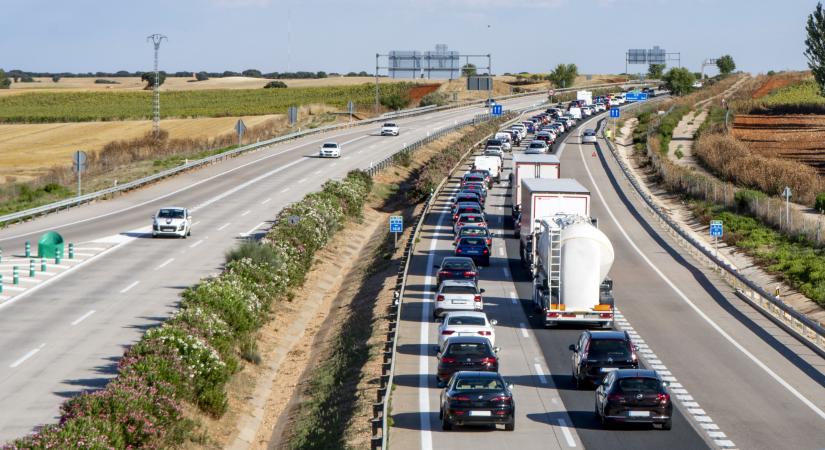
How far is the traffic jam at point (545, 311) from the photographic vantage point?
969 inches

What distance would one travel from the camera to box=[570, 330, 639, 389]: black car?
93.5 feet

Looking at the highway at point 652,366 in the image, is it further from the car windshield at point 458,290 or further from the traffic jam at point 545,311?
the car windshield at point 458,290

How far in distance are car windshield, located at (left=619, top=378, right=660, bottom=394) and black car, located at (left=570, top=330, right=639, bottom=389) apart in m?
3.65

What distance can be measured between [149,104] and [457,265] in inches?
5715

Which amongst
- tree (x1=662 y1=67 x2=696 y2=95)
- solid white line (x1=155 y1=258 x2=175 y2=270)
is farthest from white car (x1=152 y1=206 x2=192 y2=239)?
tree (x1=662 y1=67 x2=696 y2=95)

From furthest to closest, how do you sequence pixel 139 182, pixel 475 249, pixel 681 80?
pixel 681 80 → pixel 139 182 → pixel 475 249

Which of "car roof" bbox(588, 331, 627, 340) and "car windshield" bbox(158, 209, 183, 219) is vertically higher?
"car windshield" bbox(158, 209, 183, 219)

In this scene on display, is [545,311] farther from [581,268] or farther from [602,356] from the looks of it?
[602,356]

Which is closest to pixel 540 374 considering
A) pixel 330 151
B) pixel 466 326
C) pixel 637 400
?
pixel 466 326

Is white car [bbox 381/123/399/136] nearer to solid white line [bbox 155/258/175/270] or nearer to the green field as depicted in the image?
the green field

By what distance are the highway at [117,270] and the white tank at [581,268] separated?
1238 centimetres

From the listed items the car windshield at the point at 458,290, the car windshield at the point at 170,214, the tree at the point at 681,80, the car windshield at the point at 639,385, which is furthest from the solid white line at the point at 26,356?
the tree at the point at 681,80

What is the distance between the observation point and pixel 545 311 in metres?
36.9

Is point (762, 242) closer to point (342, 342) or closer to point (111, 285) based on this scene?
point (342, 342)
